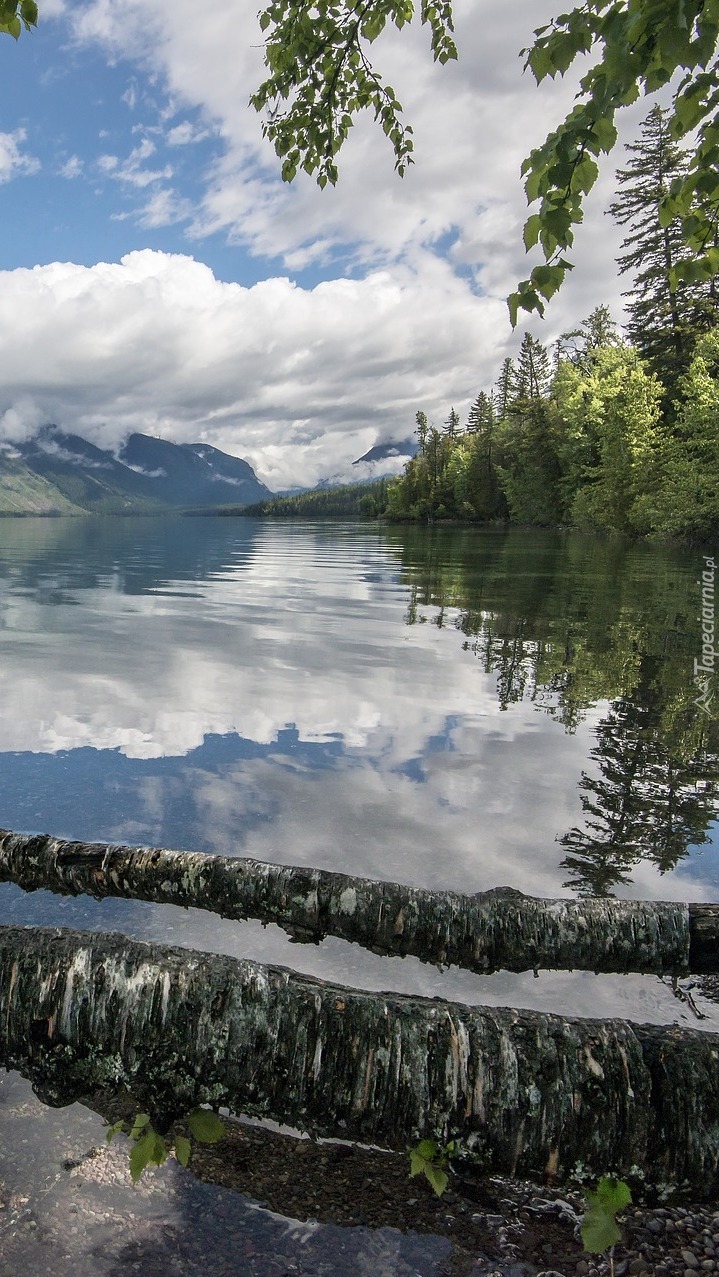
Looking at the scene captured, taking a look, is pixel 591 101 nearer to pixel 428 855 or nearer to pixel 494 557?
pixel 428 855

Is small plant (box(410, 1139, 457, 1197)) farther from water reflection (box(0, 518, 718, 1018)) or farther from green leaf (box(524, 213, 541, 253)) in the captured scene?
green leaf (box(524, 213, 541, 253))

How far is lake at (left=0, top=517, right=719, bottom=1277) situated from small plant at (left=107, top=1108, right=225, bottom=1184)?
1.49 ft

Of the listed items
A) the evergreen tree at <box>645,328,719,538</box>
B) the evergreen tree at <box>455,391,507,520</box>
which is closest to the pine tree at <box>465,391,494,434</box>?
the evergreen tree at <box>455,391,507,520</box>

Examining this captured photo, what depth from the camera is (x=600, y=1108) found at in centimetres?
281

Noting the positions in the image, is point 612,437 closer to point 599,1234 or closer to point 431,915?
point 431,915

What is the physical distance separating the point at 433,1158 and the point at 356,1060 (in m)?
0.48

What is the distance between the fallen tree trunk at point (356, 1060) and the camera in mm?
2803

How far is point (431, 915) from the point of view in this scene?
442 centimetres

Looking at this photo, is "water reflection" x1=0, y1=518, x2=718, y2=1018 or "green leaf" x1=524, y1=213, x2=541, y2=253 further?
"water reflection" x1=0, y1=518, x2=718, y2=1018

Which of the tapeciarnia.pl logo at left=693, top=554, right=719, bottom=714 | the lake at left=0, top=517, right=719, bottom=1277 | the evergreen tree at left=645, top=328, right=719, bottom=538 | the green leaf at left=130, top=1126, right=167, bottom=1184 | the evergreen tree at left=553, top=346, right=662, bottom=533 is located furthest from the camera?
the evergreen tree at left=553, top=346, right=662, bottom=533

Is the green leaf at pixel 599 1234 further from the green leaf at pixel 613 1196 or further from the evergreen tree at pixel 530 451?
the evergreen tree at pixel 530 451

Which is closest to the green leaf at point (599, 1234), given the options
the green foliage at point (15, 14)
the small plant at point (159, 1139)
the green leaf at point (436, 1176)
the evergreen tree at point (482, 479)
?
the green leaf at point (436, 1176)

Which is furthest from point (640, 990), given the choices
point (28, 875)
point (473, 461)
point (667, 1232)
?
point (473, 461)

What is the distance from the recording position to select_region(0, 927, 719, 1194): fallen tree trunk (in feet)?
9.20
